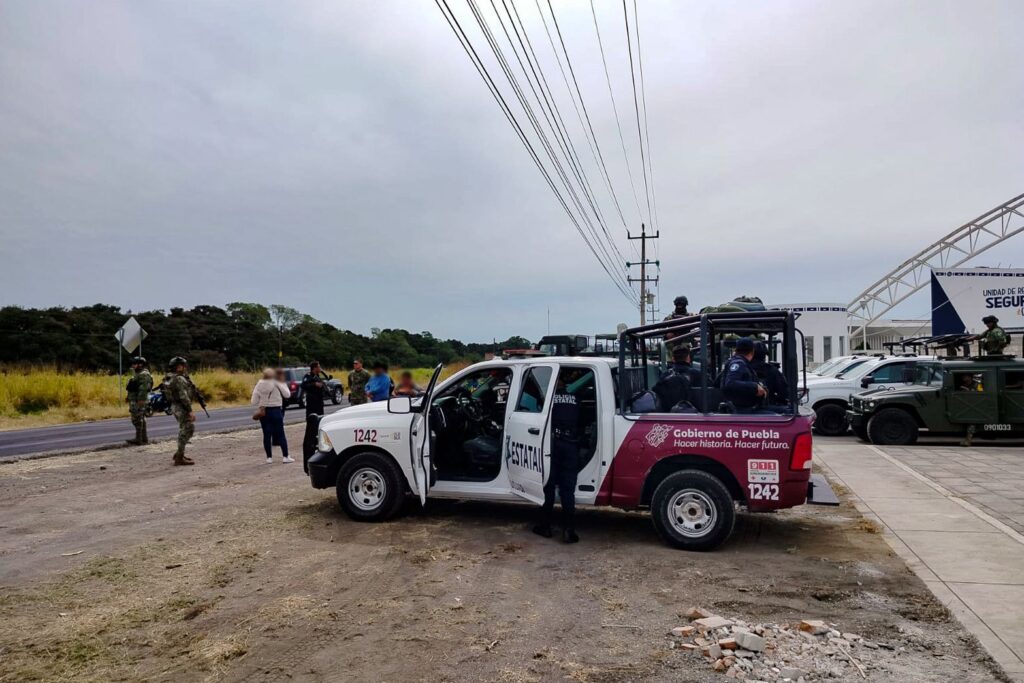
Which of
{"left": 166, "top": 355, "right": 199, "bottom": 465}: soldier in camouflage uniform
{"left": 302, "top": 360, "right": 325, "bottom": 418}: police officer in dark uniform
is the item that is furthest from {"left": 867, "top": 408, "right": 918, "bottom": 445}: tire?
{"left": 166, "top": 355, "right": 199, "bottom": 465}: soldier in camouflage uniform

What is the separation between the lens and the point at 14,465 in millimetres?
11977

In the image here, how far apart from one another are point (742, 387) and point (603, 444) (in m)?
1.37

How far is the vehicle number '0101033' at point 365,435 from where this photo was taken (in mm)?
7371

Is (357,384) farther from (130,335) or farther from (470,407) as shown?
(130,335)

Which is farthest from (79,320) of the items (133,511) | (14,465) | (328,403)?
(133,511)

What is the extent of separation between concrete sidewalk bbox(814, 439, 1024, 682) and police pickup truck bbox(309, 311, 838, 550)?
980 mm

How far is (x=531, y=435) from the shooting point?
6691 mm

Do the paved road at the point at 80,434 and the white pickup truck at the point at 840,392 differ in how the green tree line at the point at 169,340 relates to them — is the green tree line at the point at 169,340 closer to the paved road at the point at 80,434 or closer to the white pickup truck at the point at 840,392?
the paved road at the point at 80,434

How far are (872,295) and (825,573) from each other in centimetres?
2925

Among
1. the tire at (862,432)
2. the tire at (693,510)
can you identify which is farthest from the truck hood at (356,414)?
the tire at (862,432)

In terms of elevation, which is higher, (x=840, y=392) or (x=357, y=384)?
(x=357, y=384)

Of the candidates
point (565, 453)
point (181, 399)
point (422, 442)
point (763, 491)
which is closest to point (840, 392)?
point (763, 491)

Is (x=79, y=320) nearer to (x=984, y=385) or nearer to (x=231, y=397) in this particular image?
(x=231, y=397)

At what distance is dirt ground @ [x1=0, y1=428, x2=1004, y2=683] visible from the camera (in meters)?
4.05
